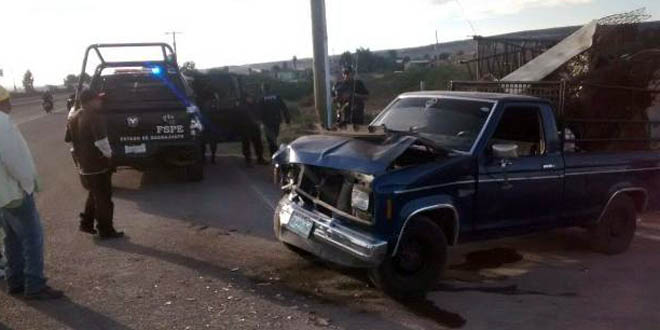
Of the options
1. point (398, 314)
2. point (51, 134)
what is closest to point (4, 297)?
point (398, 314)

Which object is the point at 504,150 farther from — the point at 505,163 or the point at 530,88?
the point at 530,88

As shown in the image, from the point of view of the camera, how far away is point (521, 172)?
643 cm

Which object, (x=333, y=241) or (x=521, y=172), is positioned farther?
(x=521, y=172)

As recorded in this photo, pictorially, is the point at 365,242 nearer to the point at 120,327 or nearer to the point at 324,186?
the point at 324,186

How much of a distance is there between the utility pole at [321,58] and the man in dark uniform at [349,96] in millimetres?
228

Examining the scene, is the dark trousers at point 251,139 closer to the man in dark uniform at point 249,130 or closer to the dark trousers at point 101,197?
the man in dark uniform at point 249,130

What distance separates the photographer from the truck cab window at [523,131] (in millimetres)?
6727

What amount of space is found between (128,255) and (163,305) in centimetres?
166

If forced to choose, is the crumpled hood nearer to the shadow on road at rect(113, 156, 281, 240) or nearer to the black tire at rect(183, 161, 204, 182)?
the shadow on road at rect(113, 156, 281, 240)

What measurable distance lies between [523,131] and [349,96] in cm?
668

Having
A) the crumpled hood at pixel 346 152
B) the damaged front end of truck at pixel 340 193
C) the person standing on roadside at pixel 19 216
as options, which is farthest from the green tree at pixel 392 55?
the person standing on roadside at pixel 19 216

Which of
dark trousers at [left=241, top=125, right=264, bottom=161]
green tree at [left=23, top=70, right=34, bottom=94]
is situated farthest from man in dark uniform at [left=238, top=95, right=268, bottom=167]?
green tree at [left=23, top=70, right=34, bottom=94]

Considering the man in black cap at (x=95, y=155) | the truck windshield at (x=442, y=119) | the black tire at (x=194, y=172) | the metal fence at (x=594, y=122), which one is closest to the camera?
the truck windshield at (x=442, y=119)

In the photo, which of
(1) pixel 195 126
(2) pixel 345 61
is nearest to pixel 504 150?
(1) pixel 195 126
